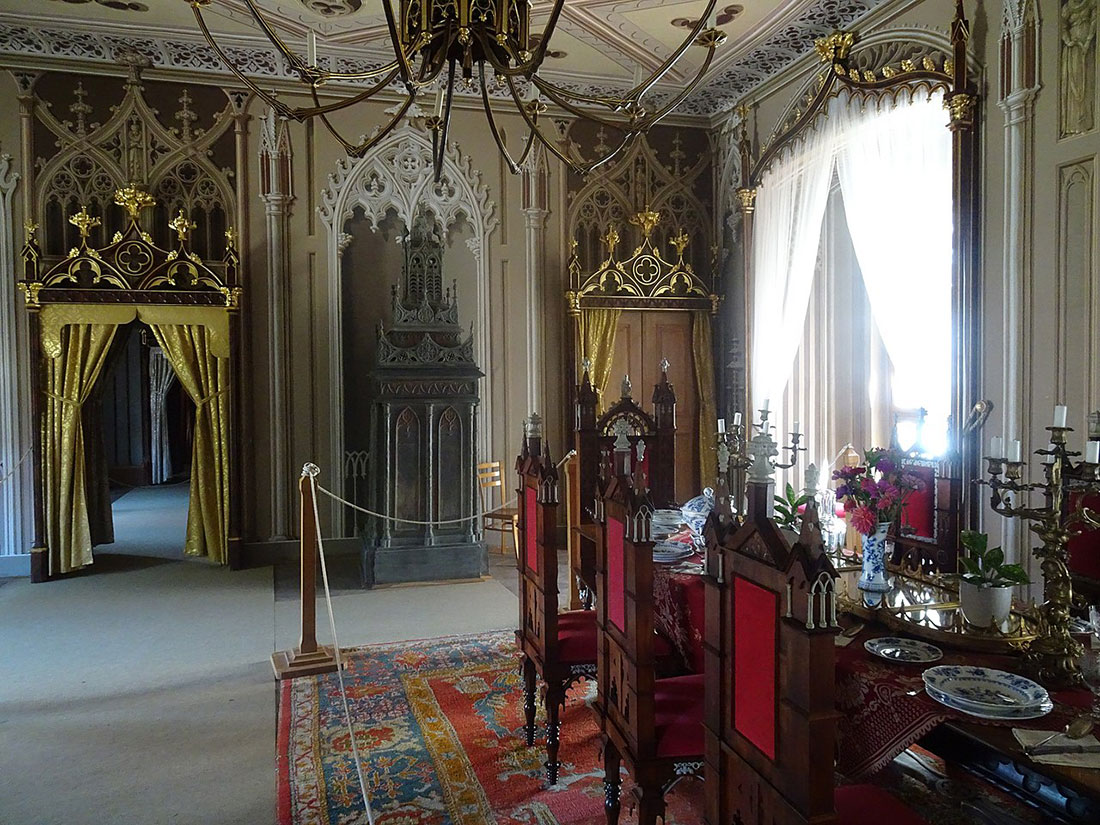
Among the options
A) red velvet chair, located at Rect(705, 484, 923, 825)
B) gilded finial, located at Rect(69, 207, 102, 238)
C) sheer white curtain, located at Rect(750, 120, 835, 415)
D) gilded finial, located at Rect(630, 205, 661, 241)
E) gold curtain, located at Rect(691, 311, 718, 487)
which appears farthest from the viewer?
gold curtain, located at Rect(691, 311, 718, 487)

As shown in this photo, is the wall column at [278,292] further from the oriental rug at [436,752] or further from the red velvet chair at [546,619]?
the red velvet chair at [546,619]

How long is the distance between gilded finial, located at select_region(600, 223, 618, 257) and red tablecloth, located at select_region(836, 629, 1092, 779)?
5254 mm

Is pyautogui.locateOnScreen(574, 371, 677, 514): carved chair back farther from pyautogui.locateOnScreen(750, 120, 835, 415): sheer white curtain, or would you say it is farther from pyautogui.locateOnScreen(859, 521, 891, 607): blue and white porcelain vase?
pyautogui.locateOnScreen(750, 120, 835, 415): sheer white curtain

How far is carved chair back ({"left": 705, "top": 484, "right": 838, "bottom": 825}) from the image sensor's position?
56.7 inches

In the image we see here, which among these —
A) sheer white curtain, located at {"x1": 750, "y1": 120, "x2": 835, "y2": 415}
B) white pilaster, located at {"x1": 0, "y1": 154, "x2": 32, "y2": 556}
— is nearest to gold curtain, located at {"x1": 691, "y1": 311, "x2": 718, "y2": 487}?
sheer white curtain, located at {"x1": 750, "y1": 120, "x2": 835, "y2": 415}

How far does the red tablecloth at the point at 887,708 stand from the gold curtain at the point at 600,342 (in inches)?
195

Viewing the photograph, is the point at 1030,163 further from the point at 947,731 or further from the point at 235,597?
the point at 235,597

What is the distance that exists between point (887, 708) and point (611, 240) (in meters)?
5.51

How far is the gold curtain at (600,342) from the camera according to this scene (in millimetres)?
6852

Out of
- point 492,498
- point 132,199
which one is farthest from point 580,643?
point 132,199

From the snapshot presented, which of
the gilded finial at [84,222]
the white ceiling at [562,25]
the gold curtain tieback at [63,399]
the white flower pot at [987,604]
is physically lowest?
the white flower pot at [987,604]

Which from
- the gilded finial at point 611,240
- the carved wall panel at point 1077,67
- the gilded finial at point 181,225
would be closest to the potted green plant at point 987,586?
the carved wall panel at point 1077,67

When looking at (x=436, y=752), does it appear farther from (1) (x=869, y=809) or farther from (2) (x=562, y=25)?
(2) (x=562, y=25)

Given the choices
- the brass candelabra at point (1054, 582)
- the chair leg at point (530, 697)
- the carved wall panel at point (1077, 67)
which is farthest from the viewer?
the carved wall panel at point (1077, 67)
